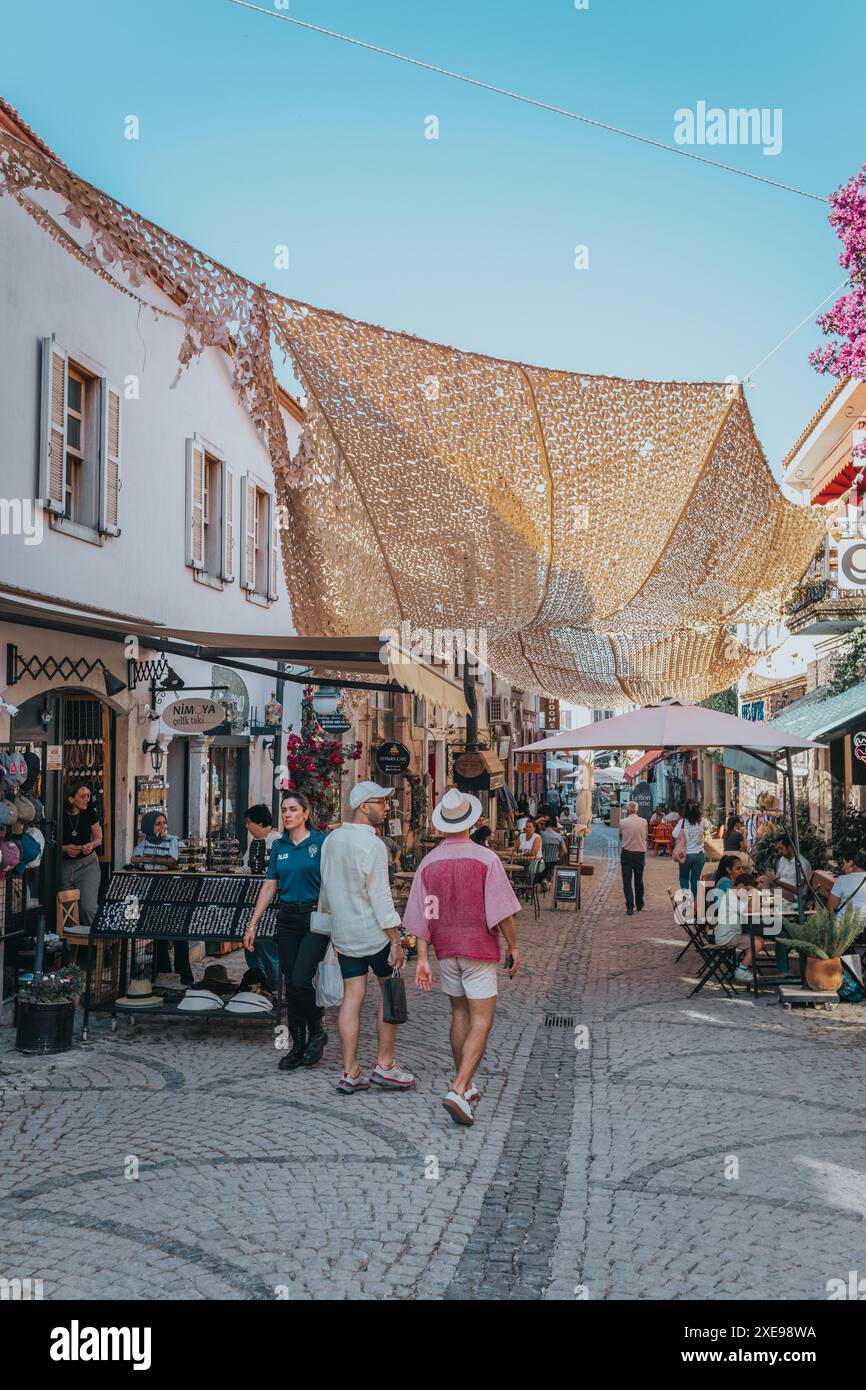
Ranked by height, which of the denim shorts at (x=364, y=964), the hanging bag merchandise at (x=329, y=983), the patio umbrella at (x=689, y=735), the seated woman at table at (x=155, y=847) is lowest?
the hanging bag merchandise at (x=329, y=983)

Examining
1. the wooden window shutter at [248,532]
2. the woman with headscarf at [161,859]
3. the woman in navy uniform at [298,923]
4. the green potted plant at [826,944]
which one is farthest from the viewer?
the wooden window shutter at [248,532]

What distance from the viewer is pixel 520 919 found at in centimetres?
1681

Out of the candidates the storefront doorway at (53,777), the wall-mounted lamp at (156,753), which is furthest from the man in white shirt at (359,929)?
the wall-mounted lamp at (156,753)

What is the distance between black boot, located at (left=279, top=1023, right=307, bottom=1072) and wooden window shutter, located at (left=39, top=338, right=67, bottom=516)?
4952 millimetres

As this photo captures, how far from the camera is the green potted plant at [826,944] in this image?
9.60m

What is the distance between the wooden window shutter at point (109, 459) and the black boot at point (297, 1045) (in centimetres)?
553

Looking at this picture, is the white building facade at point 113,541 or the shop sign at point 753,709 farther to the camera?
the shop sign at point 753,709

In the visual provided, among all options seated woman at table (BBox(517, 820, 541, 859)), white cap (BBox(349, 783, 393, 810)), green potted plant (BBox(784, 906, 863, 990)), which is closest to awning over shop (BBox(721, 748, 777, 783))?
green potted plant (BBox(784, 906, 863, 990))

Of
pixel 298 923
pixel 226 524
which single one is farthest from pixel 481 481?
pixel 226 524

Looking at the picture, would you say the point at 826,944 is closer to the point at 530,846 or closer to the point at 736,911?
the point at 736,911

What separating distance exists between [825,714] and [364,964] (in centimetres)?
988

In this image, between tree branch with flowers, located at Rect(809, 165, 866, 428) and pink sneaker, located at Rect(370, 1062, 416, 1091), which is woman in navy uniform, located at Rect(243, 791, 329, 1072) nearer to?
pink sneaker, located at Rect(370, 1062, 416, 1091)

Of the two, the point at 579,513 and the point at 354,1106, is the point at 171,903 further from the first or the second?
the point at 579,513

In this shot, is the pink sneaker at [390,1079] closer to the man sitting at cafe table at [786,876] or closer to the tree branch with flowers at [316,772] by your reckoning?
the man sitting at cafe table at [786,876]
